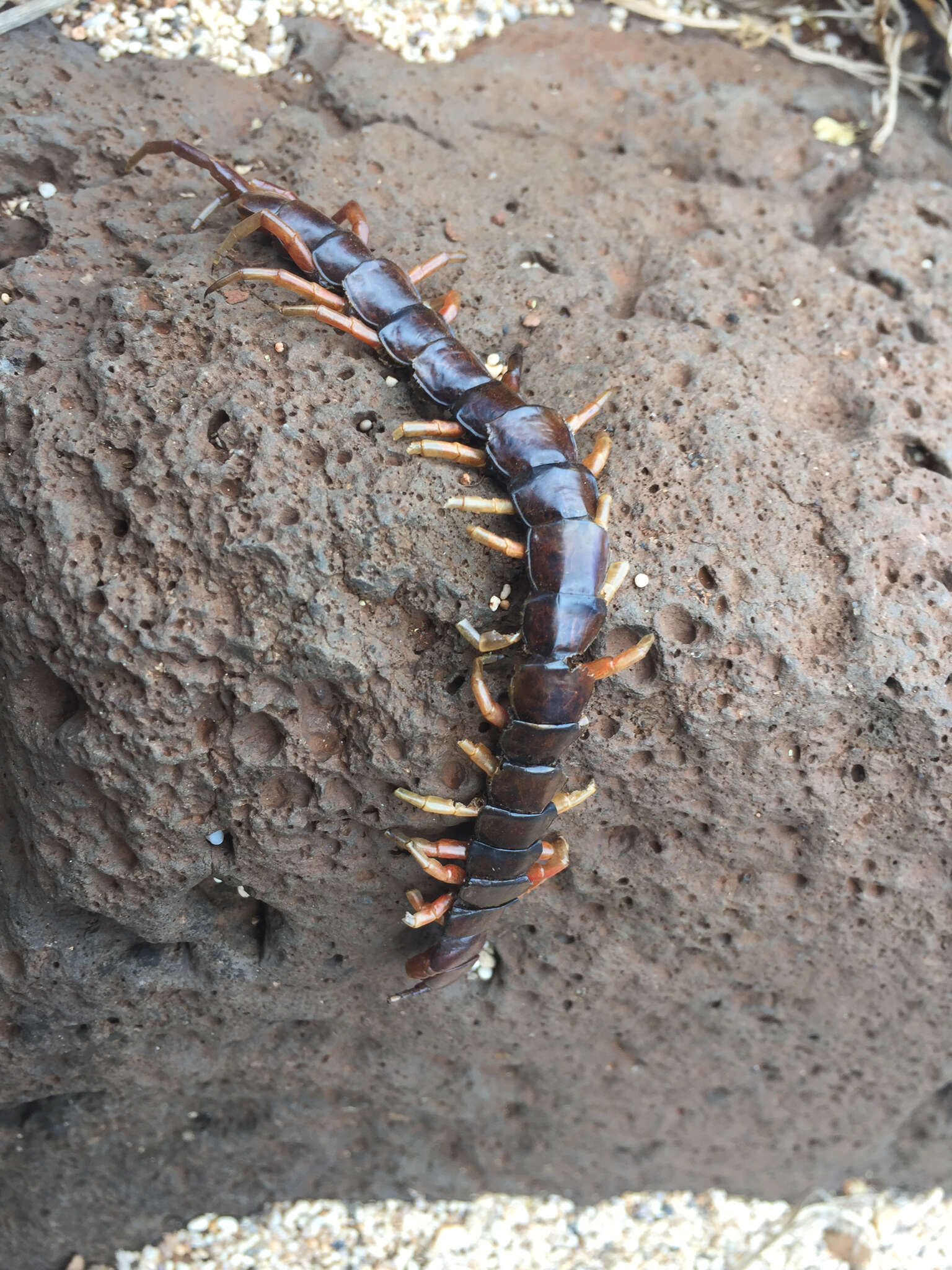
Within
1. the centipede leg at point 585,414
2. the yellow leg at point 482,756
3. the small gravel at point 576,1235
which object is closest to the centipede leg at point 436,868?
the yellow leg at point 482,756

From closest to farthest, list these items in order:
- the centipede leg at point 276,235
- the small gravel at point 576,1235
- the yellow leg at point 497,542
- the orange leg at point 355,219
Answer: the yellow leg at point 497,542
the centipede leg at point 276,235
the orange leg at point 355,219
the small gravel at point 576,1235

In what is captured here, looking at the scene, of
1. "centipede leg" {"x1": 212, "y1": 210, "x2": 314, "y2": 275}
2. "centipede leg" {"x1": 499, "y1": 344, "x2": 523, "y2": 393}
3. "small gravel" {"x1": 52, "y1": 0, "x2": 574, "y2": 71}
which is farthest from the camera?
"small gravel" {"x1": 52, "y1": 0, "x2": 574, "y2": 71}

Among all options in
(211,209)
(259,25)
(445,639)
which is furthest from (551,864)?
(259,25)

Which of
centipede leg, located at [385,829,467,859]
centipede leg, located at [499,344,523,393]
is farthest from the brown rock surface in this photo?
centipede leg, located at [385,829,467,859]

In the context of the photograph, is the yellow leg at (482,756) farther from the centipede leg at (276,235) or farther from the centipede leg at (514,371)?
the centipede leg at (276,235)

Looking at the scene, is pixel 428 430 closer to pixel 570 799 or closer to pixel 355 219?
pixel 355 219

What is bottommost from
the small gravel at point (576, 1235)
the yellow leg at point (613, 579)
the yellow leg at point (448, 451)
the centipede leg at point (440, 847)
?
the small gravel at point (576, 1235)

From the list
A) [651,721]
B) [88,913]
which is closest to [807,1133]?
[651,721]

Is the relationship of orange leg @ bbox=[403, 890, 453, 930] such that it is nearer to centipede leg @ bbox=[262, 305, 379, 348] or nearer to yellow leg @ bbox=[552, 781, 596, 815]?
yellow leg @ bbox=[552, 781, 596, 815]
